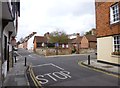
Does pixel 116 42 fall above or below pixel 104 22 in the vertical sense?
below

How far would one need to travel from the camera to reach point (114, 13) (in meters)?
20.0

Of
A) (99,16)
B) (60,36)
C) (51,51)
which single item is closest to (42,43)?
(60,36)

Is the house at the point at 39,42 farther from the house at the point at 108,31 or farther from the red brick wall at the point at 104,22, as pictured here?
the house at the point at 108,31

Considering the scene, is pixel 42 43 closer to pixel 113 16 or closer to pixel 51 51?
pixel 51 51

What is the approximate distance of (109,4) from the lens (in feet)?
67.5

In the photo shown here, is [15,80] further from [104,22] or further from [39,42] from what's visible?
[39,42]

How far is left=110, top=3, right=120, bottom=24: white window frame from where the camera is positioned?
19253 mm

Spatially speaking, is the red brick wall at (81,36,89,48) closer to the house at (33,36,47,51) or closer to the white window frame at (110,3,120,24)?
the house at (33,36,47,51)

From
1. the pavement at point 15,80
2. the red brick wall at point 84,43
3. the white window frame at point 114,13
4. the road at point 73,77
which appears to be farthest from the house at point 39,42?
the pavement at point 15,80

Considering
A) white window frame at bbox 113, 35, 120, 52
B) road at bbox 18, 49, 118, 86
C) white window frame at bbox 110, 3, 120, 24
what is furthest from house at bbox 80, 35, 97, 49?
road at bbox 18, 49, 118, 86

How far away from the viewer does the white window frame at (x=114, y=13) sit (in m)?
19.3

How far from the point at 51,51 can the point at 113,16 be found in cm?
3173

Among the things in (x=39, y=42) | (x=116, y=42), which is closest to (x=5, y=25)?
(x=116, y=42)

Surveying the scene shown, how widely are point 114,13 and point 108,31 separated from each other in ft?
6.01
